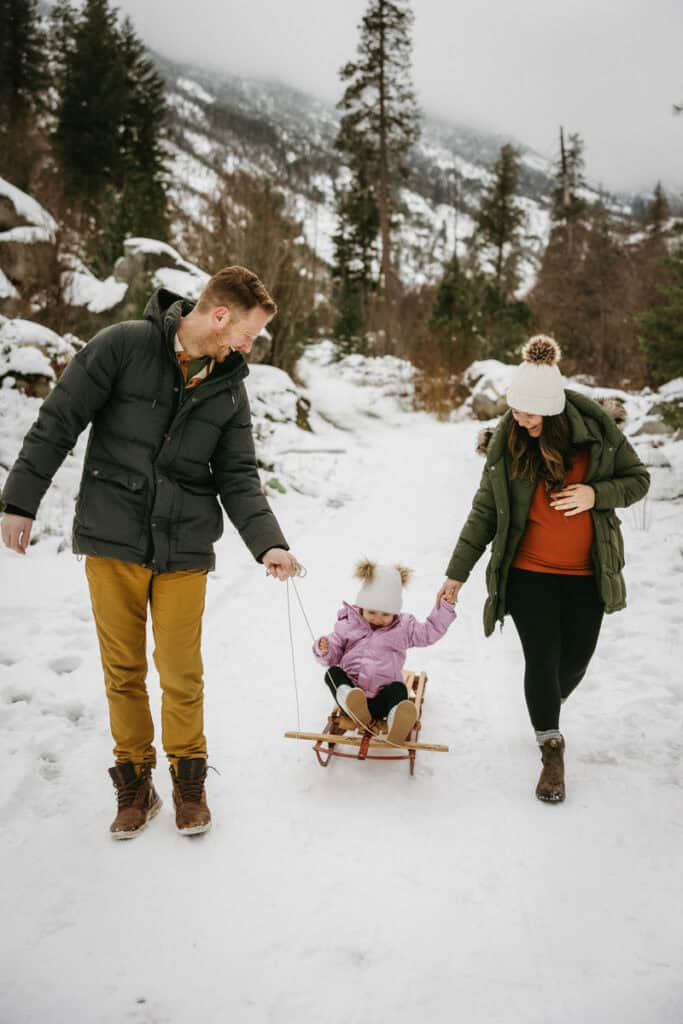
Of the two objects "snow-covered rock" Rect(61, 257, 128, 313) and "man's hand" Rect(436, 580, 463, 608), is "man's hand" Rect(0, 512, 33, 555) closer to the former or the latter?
"man's hand" Rect(436, 580, 463, 608)

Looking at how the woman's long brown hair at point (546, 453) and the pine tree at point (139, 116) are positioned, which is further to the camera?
the pine tree at point (139, 116)

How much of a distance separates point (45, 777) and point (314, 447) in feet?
29.4

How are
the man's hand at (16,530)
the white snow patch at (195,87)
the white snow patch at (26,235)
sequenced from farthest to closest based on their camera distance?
Answer: the white snow patch at (195,87) → the white snow patch at (26,235) → the man's hand at (16,530)

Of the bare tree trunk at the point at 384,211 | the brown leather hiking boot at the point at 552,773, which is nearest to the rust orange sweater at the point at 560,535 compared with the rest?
the brown leather hiking boot at the point at 552,773

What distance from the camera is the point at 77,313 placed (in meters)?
11.1

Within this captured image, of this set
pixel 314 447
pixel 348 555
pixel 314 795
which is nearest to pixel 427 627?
pixel 314 795

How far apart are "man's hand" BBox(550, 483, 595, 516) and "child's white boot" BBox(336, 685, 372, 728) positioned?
1445 millimetres

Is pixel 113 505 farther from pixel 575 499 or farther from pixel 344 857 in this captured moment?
pixel 575 499

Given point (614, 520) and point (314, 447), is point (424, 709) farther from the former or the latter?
point (314, 447)

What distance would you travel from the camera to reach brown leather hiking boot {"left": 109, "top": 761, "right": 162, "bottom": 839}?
9.50ft

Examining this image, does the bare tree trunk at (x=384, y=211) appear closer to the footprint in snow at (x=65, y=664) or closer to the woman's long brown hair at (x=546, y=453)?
the footprint in snow at (x=65, y=664)

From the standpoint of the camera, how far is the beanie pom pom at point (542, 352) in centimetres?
312

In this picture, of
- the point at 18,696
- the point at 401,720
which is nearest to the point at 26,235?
the point at 18,696

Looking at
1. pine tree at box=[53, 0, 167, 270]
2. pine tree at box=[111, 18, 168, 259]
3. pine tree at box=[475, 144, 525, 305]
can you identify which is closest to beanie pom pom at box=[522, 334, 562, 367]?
pine tree at box=[111, 18, 168, 259]
